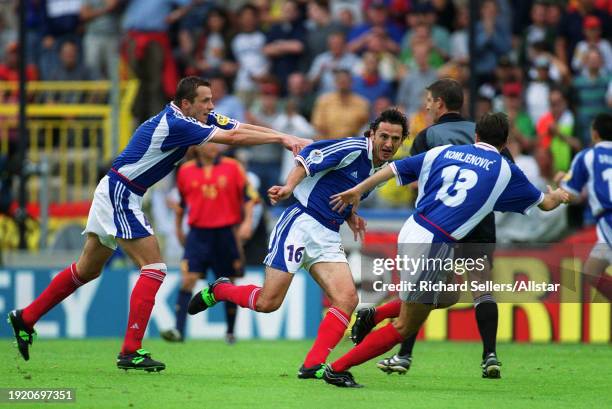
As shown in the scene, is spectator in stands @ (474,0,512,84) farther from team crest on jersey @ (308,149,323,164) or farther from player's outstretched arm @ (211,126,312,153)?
team crest on jersey @ (308,149,323,164)

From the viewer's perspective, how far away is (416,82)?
17.2m

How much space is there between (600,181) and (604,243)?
0.59 m

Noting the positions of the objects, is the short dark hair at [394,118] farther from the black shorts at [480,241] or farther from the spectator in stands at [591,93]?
the spectator in stands at [591,93]

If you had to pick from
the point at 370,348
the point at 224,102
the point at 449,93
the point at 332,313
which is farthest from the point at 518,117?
the point at 370,348

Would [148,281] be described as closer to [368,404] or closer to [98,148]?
[368,404]

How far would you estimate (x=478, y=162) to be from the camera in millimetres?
8703

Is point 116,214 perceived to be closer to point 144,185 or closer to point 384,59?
point 144,185

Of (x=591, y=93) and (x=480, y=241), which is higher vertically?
(x=591, y=93)

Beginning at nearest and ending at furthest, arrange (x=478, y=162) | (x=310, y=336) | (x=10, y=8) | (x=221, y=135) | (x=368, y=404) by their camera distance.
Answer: (x=368, y=404)
(x=478, y=162)
(x=221, y=135)
(x=310, y=336)
(x=10, y=8)

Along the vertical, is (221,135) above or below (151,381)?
above

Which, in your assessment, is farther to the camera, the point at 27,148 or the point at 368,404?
the point at 27,148

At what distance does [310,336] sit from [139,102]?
4864 millimetres

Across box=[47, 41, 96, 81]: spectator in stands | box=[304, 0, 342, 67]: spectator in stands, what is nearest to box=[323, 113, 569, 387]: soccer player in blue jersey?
box=[304, 0, 342, 67]: spectator in stands

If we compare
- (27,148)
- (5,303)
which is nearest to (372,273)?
(5,303)
